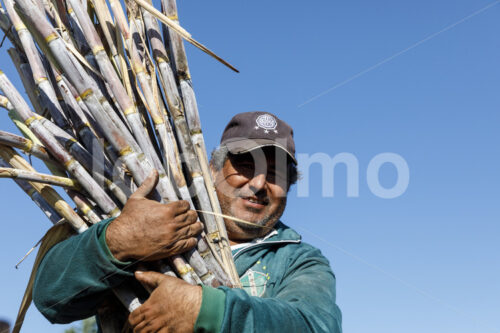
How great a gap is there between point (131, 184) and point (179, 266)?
35 centimetres

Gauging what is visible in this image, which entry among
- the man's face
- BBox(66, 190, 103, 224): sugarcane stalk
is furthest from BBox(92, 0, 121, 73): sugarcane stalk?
the man's face

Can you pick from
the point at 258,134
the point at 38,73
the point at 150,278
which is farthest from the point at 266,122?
the point at 150,278

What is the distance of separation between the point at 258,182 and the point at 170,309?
43.1 inches

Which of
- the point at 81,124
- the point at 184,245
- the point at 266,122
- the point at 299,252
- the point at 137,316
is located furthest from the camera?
the point at 266,122

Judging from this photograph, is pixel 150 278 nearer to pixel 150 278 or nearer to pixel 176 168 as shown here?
pixel 150 278

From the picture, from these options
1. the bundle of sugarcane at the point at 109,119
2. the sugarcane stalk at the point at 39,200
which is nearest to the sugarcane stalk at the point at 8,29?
the bundle of sugarcane at the point at 109,119

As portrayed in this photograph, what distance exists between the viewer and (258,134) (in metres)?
2.77

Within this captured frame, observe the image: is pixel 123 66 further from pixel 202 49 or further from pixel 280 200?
pixel 280 200

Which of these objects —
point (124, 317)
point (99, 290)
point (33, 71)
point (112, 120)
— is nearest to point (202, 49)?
point (112, 120)

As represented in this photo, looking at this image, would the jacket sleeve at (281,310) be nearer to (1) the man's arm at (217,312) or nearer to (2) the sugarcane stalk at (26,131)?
(1) the man's arm at (217,312)

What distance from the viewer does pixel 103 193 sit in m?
2.04

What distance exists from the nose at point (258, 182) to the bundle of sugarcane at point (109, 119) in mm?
549

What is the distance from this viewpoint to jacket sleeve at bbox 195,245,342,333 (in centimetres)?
167

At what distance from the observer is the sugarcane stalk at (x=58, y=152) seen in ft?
6.67
